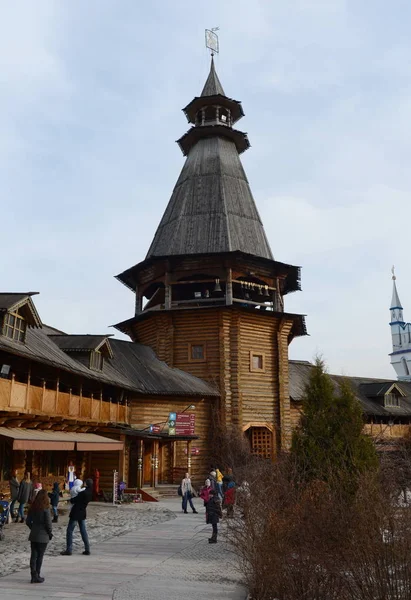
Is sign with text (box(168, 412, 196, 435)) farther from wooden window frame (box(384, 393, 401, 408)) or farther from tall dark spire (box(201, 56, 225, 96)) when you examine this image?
tall dark spire (box(201, 56, 225, 96))

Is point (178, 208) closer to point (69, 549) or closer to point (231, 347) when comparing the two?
point (231, 347)

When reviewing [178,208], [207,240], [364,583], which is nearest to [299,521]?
[364,583]

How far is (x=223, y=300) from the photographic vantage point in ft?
117

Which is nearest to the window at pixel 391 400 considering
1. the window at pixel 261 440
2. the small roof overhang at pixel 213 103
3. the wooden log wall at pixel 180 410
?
the window at pixel 261 440

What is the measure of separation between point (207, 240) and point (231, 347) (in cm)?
736

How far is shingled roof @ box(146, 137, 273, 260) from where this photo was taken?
37375 mm

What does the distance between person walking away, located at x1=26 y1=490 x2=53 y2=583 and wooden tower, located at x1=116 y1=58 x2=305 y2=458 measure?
23.5 m

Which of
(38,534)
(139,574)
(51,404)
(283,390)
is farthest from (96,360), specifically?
(38,534)

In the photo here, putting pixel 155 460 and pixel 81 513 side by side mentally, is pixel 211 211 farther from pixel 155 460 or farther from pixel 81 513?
pixel 81 513

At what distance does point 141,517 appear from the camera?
20188 mm

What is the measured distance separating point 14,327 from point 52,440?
3.93m

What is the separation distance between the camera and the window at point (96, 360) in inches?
1029

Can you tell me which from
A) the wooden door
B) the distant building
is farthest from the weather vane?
the distant building

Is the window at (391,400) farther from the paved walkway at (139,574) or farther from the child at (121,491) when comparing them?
the paved walkway at (139,574)
